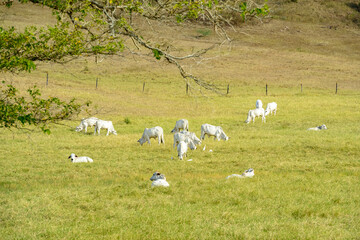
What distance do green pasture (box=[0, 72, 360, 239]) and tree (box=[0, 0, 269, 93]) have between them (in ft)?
4.35

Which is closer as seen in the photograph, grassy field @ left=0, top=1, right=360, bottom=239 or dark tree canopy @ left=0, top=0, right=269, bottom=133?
dark tree canopy @ left=0, top=0, right=269, bottom=133

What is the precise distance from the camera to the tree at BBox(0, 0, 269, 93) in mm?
7762

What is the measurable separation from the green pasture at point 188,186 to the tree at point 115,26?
1.33 meters

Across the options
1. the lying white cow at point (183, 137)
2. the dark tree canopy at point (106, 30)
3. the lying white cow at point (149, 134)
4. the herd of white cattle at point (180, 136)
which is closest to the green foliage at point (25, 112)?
the dark tree canopy at point (106, 30)

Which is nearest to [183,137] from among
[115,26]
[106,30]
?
[106,30]

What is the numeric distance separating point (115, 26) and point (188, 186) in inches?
212

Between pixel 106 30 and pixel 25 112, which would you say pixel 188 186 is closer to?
pixel 25 112

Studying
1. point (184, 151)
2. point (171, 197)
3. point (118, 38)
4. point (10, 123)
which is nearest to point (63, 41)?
point (118, 38)

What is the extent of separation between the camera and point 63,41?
883cm

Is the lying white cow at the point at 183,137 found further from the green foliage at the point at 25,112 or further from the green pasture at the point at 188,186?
the green foliage at the point at 25,112

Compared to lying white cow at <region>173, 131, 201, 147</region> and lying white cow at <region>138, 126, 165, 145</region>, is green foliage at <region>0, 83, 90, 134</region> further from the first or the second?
lying white cow at <region>138, 126, 165, 145</region>

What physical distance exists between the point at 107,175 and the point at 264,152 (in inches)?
269

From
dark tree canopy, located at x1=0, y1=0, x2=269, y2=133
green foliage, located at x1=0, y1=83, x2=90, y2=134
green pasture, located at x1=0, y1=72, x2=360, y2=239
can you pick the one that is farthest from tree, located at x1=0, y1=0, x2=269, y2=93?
green pasture, located at x1=0, y1=72, x2=360, y2=239

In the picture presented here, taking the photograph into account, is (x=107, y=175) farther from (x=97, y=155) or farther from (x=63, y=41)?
(x=63, y=41)
